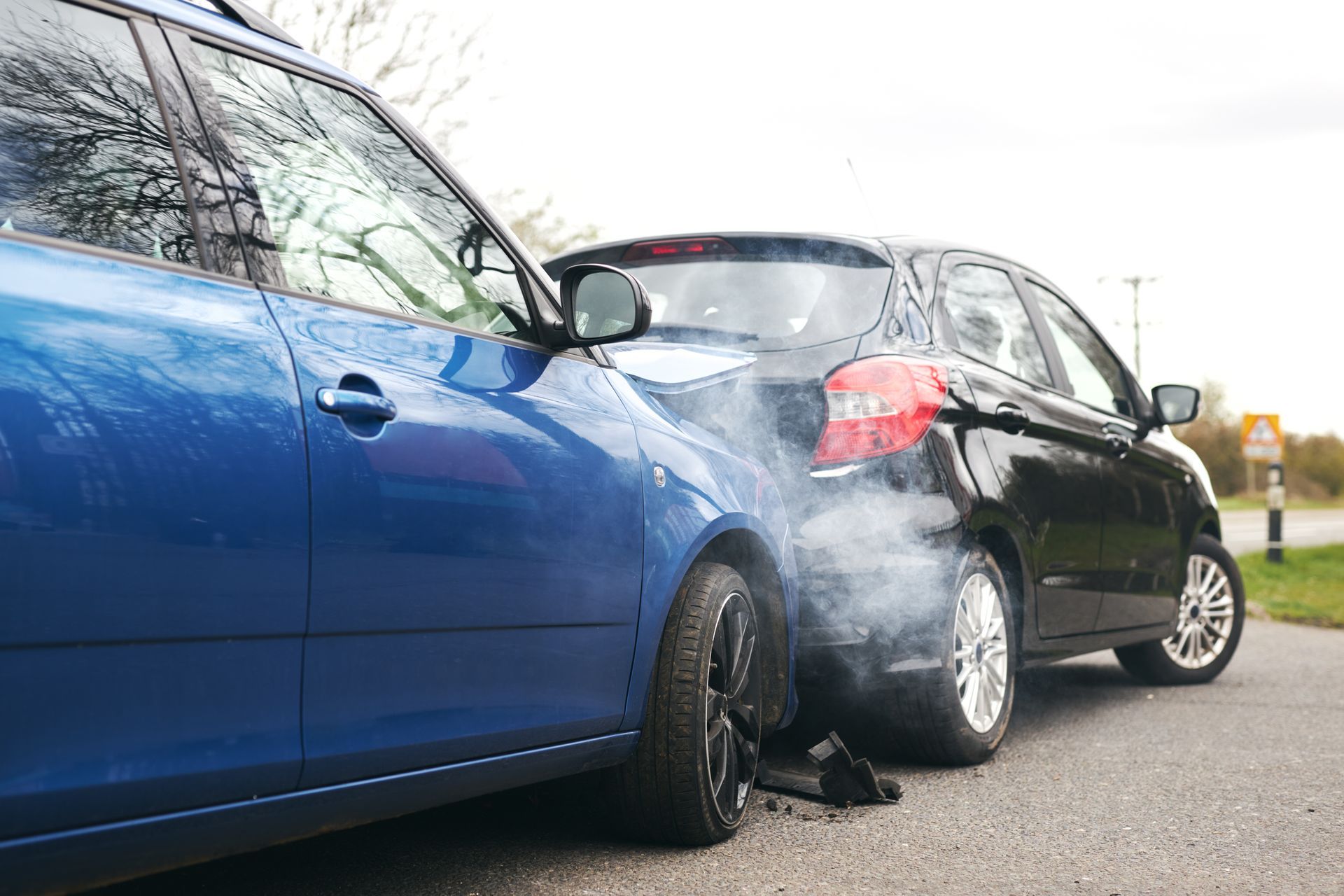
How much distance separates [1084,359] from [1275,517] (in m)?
11.5

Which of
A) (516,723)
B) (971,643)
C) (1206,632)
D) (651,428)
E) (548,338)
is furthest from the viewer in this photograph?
(1206,632)

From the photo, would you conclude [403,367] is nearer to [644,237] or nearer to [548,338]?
[548,338]

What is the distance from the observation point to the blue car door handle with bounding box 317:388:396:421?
2316 millimetres

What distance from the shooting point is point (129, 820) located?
6.50 ft

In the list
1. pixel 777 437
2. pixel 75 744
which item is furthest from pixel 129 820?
pixel 777 437

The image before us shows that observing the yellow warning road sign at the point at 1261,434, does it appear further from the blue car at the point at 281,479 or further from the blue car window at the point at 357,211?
the blue car window at the point at 357,211

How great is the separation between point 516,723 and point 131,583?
1079mm

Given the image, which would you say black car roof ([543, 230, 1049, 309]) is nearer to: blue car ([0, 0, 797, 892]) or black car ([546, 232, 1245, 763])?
black car ([546, 232, 1245, 763])

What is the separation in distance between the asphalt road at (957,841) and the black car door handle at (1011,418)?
1.20 metres

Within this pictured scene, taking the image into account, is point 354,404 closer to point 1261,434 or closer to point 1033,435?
point 1033,435

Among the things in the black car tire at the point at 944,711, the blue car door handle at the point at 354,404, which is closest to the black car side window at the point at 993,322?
the black car tire at the point at 944,711

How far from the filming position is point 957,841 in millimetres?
3645

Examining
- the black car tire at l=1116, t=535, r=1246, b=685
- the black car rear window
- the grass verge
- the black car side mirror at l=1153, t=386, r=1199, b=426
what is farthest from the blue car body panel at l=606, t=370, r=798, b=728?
the grass verge

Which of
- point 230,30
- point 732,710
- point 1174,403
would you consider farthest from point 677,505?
point 1174,403
